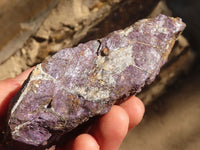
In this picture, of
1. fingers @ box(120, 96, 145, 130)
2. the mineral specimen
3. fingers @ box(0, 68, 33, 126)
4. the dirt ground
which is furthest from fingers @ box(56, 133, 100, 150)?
the dirt ground

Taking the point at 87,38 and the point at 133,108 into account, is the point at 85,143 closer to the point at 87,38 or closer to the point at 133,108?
the point at 133,108

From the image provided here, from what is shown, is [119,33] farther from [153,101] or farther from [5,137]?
[153,101]

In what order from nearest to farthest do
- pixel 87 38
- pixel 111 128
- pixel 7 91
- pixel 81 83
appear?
pixel 81 83
pixel 111 128
pixel 7 91
pixel 87 38

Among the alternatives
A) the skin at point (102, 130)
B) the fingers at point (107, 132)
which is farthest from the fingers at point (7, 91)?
the fingers at point (107, 132)

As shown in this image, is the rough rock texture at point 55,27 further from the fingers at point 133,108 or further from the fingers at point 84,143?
the fingers at point 84,143

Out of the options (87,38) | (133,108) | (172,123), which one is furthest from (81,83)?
(172,123)
